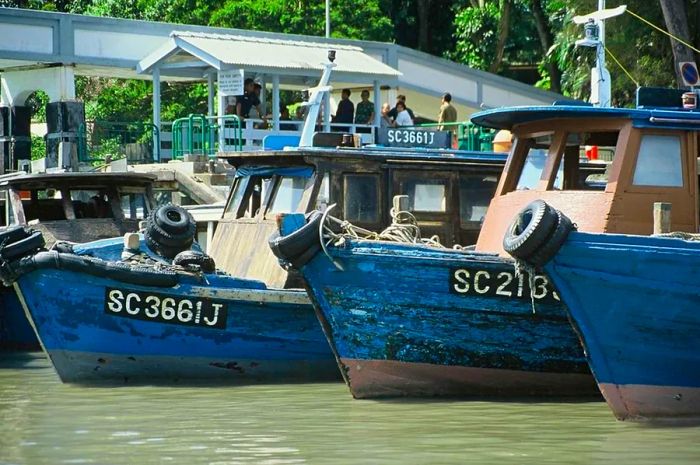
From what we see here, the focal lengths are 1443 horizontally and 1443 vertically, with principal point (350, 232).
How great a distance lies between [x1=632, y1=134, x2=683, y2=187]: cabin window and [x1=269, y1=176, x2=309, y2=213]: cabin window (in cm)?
363

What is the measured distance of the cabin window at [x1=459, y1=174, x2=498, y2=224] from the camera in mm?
14586

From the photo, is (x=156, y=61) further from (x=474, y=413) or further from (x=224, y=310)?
(x=474, y=413)

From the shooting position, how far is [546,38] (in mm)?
34344

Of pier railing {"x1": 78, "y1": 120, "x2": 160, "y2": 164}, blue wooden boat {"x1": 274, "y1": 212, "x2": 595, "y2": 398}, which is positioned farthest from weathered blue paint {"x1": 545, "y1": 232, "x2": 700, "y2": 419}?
pier railing {"x1": 78, "y1": 120, "x2": 160, "y2": 164}

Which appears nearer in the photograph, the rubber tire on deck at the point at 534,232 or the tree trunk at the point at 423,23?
the rubber tire on deck at the point at 534,232

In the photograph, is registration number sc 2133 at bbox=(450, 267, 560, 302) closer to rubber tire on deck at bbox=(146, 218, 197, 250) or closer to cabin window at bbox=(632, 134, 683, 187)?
cabin window at bbox=(632, 134, 683, 187)

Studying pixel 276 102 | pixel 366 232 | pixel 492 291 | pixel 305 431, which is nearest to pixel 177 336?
pixel 366 232

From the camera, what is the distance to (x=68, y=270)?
1295 cm

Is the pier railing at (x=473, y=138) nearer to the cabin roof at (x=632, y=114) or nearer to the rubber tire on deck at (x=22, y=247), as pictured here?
the cabin roof at (x=632, y=114)

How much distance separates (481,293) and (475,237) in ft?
9.90

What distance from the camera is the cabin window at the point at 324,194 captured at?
13.8 meters

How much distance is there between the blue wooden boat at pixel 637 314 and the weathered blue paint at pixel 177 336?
11.3 ft

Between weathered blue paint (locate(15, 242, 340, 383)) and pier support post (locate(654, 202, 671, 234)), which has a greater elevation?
pier support post (locate(654, 202, 671, 234))

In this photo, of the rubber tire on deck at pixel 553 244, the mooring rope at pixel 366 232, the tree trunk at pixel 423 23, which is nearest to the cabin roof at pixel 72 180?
the mooring rope at pixel 366 232
